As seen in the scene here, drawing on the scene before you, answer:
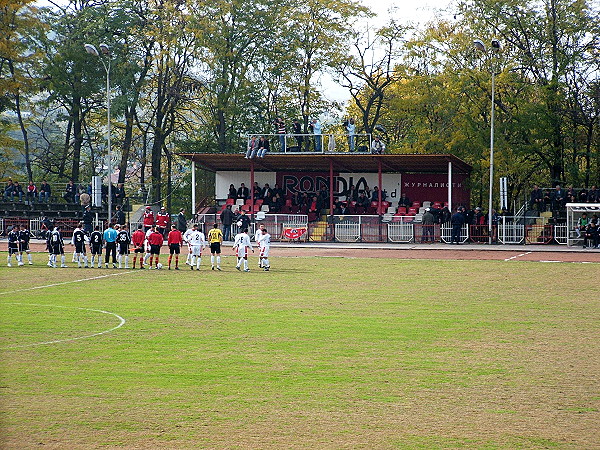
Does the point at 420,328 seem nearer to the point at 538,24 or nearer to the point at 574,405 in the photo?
the point at 574,405

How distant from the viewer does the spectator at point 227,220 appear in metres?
48.2

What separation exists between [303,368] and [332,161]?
1514 inches

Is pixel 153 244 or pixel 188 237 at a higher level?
pixel 188 237

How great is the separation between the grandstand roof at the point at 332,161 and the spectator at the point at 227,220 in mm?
4873

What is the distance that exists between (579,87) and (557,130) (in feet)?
10.7

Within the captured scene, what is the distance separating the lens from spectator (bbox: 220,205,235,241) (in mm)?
48156

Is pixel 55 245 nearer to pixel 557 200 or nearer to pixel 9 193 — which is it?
pixel 9 193

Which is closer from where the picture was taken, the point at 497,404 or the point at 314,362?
the point at 497,404

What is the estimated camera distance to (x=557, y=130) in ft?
180

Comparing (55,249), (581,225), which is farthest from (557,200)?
(55,249)

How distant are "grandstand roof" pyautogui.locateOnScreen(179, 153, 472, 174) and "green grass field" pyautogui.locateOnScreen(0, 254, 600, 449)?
1010 inches

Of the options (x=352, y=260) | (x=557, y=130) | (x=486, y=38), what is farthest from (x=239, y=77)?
(x=352, y=260)

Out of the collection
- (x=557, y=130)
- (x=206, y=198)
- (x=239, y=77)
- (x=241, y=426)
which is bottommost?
(x=241, y=426)

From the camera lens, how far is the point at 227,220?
4834 centimetres
